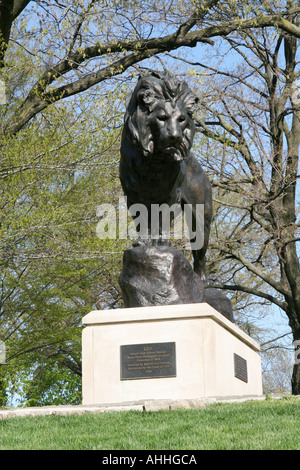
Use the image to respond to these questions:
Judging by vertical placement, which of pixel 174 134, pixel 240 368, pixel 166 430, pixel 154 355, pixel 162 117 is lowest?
pixel 166 430

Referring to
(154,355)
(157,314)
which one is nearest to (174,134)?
(157,314)

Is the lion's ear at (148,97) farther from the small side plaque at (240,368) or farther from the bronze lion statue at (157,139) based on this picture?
the small side plaque at (240,368)

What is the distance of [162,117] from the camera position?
8289 mm

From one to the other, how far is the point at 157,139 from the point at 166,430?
3588mm

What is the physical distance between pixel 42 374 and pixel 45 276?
465cm

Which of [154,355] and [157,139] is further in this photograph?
[157,139]

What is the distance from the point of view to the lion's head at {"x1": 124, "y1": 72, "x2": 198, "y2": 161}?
827 cm

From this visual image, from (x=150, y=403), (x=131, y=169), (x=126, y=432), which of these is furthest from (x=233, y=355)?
(x=126, y=432)

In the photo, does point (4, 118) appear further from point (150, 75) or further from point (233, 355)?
point (233, 355)

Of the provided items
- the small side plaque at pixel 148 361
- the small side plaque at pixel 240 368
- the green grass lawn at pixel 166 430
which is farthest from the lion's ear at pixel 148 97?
the green grass lawn at pixel 166 430

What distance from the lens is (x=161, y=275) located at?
27.7ft

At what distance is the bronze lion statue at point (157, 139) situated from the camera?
830 centimetres

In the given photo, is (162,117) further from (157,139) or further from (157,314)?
(157,314)
